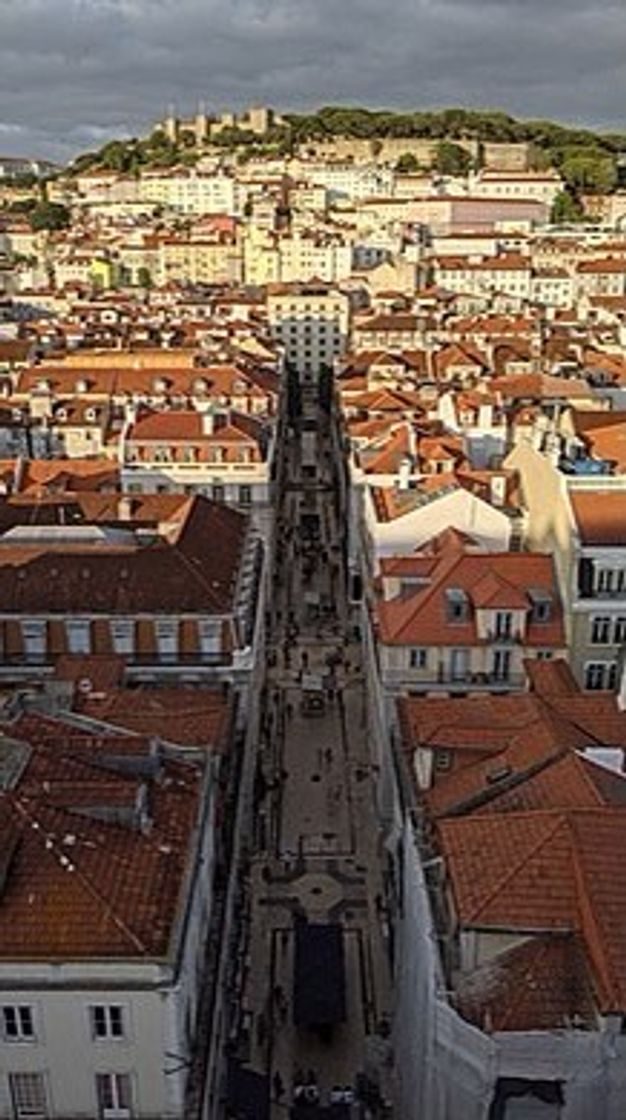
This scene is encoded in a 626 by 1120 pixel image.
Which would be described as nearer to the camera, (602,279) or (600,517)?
(600,517)

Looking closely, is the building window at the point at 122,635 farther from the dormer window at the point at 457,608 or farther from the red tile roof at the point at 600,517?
the red tile roof at the point at 600,517

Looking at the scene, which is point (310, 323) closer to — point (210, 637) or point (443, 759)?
point (210, 637)

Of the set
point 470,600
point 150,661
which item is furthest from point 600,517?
point 150,661

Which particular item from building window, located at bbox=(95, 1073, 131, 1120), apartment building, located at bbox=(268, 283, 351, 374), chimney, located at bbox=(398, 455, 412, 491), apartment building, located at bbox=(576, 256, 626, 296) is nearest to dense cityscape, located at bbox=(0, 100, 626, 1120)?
building window, located at bbox=(95, 1073, 131, 1120)

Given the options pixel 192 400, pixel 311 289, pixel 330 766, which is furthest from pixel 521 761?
pixel 311 289

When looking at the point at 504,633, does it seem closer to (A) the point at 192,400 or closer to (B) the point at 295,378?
(A) the point at 192,400
